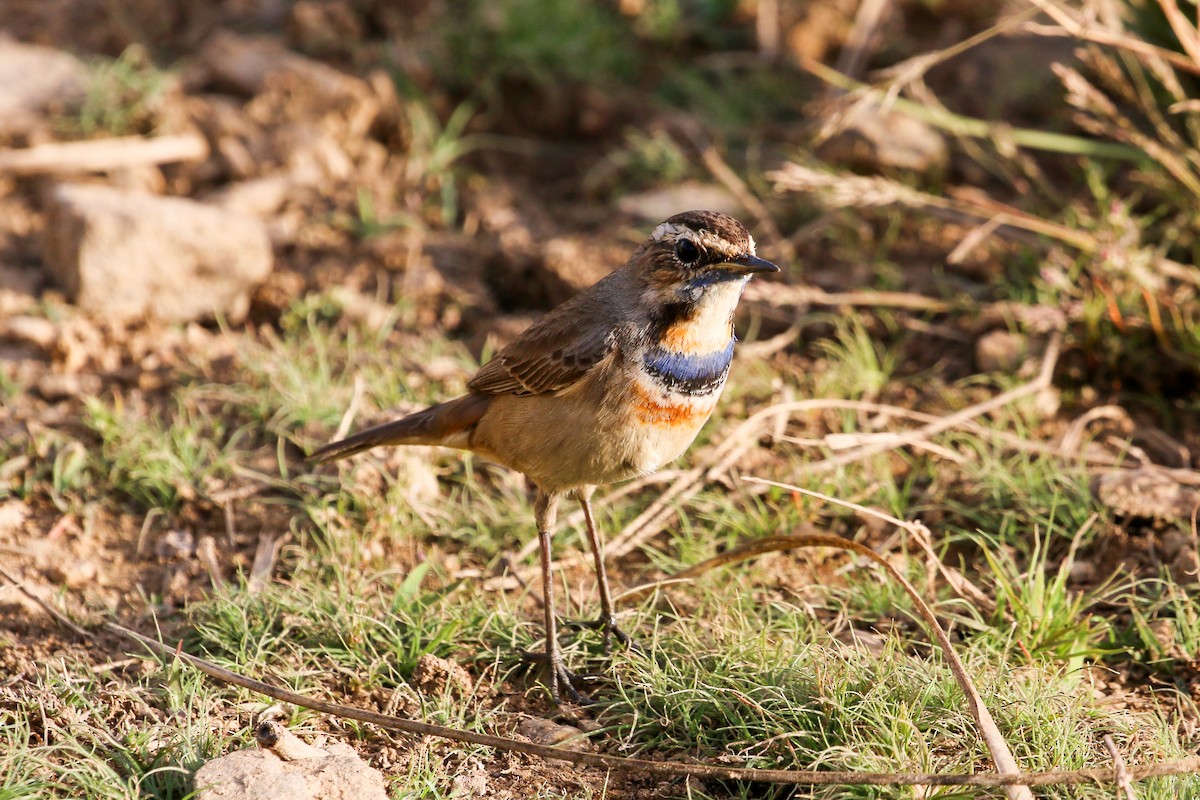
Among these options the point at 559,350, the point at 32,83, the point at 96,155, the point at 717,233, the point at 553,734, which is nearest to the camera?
the point at 553,734

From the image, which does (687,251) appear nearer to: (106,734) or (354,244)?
(106,734)

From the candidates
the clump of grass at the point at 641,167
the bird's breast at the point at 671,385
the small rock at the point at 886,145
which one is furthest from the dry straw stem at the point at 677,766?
the small rock at the point at 886,145

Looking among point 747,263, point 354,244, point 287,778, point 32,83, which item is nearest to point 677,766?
point 287,778

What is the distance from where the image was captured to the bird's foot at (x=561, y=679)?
4383mm

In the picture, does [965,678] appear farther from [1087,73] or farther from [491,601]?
[1087,73]

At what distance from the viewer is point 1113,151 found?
6617 mm

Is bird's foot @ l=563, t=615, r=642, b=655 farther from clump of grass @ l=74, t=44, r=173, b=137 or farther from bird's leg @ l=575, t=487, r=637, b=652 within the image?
clump of grass @ l=74, t=44, r=173, b=137

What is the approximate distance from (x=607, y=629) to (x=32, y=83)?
5.40m

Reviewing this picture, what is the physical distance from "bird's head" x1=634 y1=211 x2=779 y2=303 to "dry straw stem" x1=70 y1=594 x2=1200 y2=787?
5.27 feet

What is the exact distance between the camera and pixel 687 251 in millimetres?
4402

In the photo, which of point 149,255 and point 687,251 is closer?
point 687,251

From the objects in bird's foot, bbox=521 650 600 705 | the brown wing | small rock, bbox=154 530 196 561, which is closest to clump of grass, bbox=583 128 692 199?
the brown wing

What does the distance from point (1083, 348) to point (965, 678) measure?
9.01 ft

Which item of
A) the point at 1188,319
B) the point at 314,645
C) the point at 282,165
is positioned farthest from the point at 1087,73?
the point at 314,645
